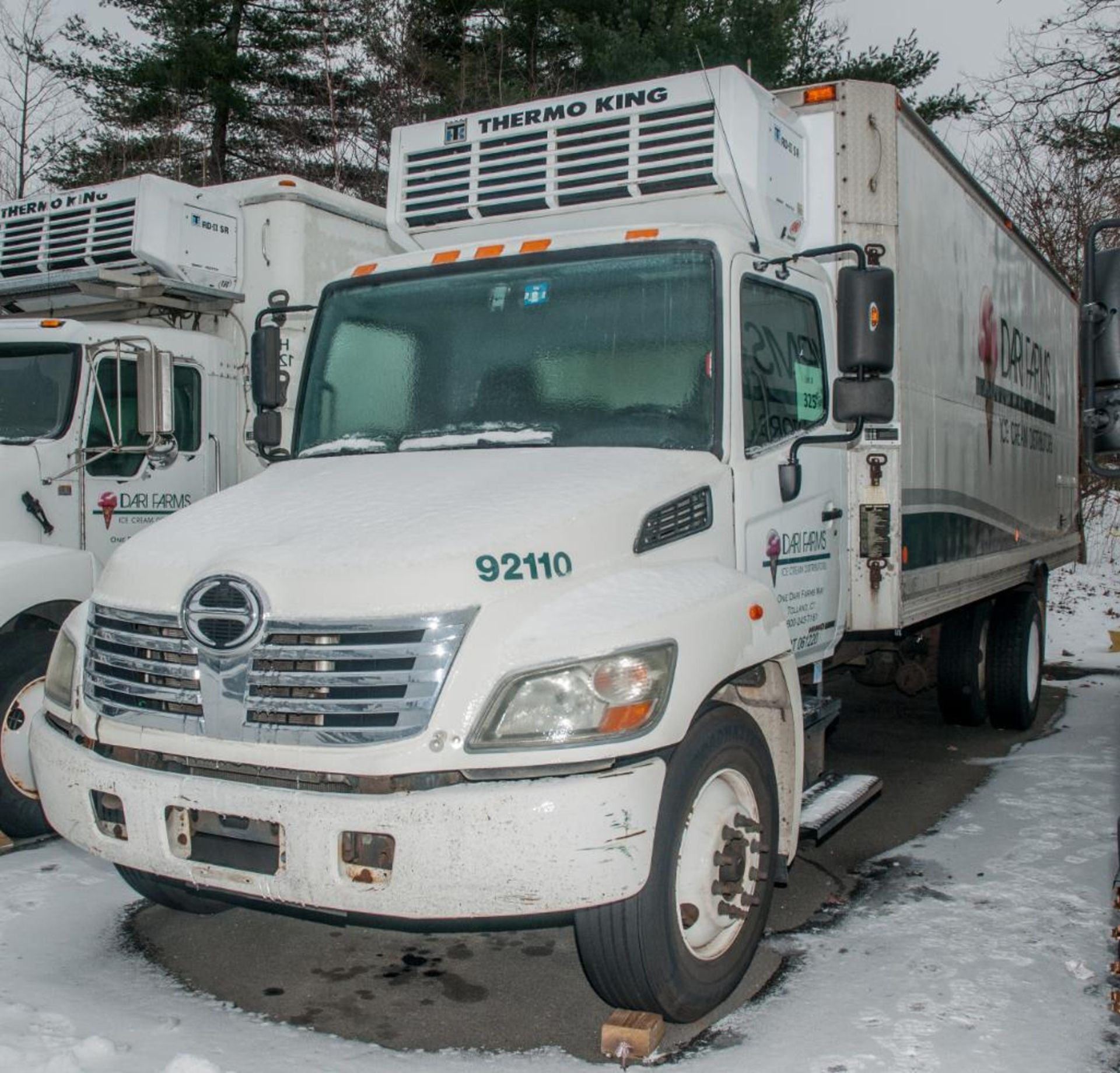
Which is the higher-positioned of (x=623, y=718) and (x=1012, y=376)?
(x=1012, y=376)

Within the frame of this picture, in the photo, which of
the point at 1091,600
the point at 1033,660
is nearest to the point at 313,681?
the point at 1033,660

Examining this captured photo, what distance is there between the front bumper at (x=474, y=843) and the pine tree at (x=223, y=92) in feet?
68.2

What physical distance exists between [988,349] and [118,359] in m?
5.20

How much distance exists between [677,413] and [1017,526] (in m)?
5.17

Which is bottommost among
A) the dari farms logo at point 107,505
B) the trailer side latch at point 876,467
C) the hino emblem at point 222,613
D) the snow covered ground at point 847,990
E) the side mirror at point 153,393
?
the snow covered ground at point 847,990

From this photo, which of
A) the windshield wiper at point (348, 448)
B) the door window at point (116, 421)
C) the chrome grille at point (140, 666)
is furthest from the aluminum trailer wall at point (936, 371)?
the door window at point (116, 421)

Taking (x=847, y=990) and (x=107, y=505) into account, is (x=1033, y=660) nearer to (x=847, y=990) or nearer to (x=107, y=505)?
(x=847, y=990)

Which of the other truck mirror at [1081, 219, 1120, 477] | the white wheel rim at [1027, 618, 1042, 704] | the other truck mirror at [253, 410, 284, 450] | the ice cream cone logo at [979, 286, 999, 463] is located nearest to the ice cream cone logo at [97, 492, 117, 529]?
the other truck mirror at [253, 410, 284, 450]

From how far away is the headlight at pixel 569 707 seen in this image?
331 centimetres

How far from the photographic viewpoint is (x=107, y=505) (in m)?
6.73

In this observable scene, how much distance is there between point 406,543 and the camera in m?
3.54

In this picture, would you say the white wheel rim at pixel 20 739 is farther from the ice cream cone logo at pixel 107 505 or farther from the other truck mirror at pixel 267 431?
the other truck mirror at pixel 267 431

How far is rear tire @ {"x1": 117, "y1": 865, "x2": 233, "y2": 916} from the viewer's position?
4438 mm

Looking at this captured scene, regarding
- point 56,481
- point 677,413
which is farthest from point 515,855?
point 56,481
